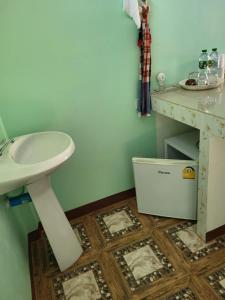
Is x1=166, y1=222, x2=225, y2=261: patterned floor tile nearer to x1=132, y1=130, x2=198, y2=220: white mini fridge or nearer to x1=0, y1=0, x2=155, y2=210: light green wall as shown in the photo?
x1=132, y1=130, x2=198, y2=220: white mini fridge

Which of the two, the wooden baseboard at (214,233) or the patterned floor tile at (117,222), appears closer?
the wooden baseboard at (214,233)

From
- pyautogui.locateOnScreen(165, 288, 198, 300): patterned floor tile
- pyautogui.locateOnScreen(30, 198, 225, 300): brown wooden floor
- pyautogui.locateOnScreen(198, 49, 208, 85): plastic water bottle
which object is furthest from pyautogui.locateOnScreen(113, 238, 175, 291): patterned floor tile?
pyautogui.locateOnScreen(198, 49, 208, 85): plastic water bottle

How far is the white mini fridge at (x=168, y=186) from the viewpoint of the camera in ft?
4.88

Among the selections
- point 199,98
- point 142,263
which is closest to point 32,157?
point 142,263

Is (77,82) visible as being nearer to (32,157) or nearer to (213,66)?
(32,157)

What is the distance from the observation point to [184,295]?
4.03 feet

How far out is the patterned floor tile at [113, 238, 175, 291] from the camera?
1344mm

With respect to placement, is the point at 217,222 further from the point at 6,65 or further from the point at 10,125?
the point at 6,65

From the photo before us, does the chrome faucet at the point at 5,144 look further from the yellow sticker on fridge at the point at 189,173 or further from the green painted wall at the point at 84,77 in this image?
the yellow sticker on fridge at the point at 189,173

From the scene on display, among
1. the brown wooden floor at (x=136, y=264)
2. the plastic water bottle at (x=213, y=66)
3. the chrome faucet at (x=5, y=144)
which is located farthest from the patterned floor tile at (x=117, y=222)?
the plastic water bottle at (x=213, y=66)

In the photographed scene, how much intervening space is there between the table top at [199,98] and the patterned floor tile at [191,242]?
0.85 metres

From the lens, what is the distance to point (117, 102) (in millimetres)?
1627

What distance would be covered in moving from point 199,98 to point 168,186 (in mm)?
597

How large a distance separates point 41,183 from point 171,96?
991 millimetres
